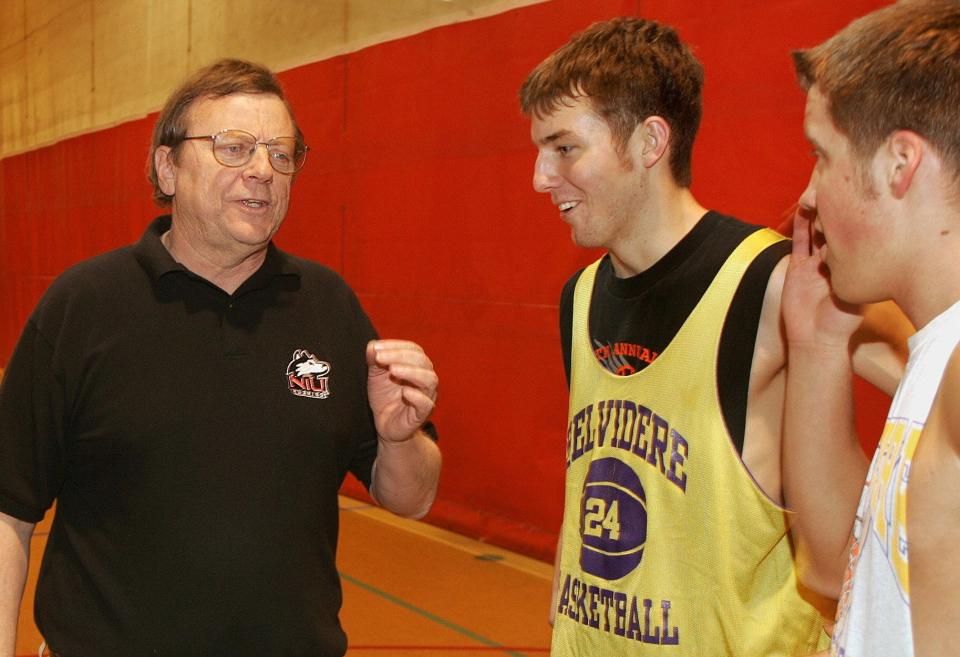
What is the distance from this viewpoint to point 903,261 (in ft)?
3.39

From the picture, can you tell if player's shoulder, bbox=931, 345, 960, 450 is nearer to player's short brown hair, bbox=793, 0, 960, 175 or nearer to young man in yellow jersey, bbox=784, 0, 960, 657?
young man in yellow jersey, bbox=784, 0, 960, 657

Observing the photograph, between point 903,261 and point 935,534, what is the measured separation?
12.2 inches

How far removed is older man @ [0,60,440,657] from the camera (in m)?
1.70

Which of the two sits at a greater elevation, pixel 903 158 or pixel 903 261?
pixel 903 158

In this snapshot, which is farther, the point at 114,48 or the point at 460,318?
the point at 114,48

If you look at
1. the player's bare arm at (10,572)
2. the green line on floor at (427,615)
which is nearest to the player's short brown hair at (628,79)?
the player's bare arm at (10,572)

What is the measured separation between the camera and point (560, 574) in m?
1.77

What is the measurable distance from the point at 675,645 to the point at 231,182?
128 centimetres

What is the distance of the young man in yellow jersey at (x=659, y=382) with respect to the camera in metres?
1.50

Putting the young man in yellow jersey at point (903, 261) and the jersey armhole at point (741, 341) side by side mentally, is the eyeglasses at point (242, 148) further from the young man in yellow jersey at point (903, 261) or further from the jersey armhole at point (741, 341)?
the young man in yellow jersey at point (903, 261)

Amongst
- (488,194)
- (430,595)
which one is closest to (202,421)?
(430,595)

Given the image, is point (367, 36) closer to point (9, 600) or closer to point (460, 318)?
point (460, 318)

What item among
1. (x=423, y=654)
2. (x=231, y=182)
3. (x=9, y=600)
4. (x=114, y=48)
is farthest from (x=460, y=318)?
(x=114, y=48)

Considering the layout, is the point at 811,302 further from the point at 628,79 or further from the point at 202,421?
the point at 202,421
